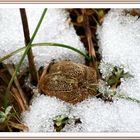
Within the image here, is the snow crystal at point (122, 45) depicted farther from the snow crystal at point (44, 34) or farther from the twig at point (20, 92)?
the twig at point (20, 92)

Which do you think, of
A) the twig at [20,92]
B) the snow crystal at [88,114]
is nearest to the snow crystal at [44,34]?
the twig at [20,92]

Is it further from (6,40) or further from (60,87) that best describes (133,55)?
(6,40)

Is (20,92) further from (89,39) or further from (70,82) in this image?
(89,39)

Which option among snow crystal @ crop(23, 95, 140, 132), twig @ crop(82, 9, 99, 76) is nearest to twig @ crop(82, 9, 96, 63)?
twig @ crop(82, 9, 99, 76)

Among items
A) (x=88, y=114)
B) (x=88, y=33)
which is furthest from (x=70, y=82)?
(x=88, y=33)

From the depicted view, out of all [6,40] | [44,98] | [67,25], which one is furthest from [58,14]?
[44,98]

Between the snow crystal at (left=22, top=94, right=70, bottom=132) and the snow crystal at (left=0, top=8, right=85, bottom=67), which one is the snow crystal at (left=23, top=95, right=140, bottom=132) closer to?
the snow crystal at (left=22, top=94, right=70, bottom=132)
